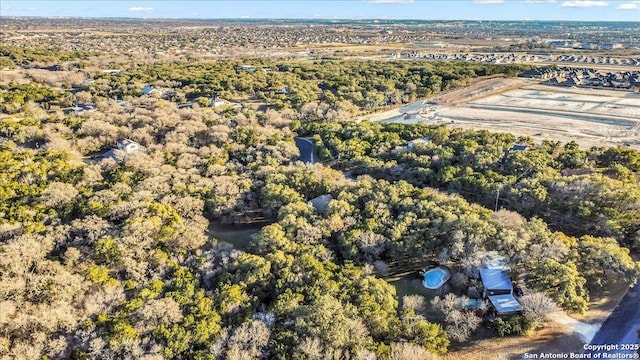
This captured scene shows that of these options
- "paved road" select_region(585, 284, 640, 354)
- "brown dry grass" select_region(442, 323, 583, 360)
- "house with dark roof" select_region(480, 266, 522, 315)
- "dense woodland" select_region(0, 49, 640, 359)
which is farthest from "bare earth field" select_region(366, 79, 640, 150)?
"brown dry grass" select_region(442, 323, 583, 360)

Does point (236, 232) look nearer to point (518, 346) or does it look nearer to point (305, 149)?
point (305, 149)

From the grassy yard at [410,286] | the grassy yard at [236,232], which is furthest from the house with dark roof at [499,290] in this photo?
the grassy yard at [236,232]

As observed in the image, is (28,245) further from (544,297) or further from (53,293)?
(544,297)

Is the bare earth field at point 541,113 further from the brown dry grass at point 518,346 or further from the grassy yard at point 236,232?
the brown dry grass at point 518,346

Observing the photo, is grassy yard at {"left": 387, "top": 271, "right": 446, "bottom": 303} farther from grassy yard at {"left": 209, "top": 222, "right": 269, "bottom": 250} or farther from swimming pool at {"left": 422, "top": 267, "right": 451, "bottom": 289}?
A: grassy yard at {"left": 209, "top": 222, "right": 269, "bottom": 250}

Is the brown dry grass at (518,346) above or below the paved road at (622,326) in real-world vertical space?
below

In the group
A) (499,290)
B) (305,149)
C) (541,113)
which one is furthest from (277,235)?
(541,113)

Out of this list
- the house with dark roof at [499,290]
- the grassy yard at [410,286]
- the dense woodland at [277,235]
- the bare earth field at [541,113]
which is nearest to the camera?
the dense woodland at [277,235]
